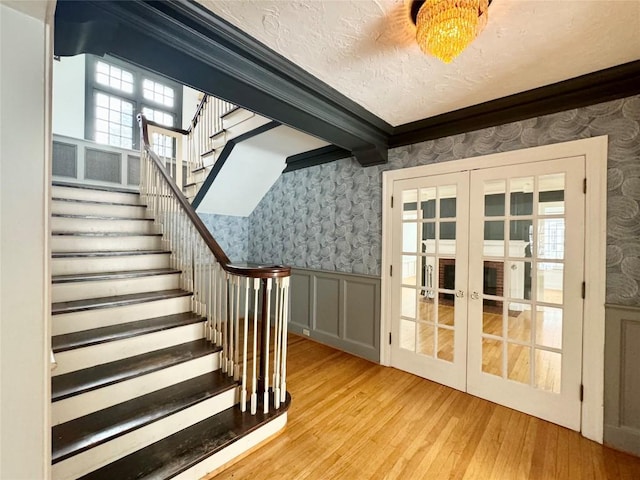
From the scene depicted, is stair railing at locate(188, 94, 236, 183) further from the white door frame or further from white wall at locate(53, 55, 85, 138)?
the white door frame

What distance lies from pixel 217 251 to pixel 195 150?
281 centimetres

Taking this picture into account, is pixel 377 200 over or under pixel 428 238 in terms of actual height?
over

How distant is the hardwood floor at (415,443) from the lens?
5.48 ft

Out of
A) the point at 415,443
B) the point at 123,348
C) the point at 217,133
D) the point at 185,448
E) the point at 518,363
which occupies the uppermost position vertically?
the point at 217,133

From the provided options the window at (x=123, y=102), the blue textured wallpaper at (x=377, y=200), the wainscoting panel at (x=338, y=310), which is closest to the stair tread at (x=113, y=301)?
the wainscoting panel at (x=338, y=310)

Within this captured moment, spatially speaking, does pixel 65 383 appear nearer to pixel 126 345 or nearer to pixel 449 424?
pixel 126 345

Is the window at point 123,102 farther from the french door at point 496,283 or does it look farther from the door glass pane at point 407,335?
the door glass pane at point 407,335

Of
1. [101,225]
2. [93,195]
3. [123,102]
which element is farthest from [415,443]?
[123,102]

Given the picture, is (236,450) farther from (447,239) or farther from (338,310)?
(447,239)

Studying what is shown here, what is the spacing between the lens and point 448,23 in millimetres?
1233

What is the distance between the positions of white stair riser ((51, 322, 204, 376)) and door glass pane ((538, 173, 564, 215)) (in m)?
2.91

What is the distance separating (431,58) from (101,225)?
127 inches

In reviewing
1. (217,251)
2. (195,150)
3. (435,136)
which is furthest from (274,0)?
(195,150)

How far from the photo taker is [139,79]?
557 cm
